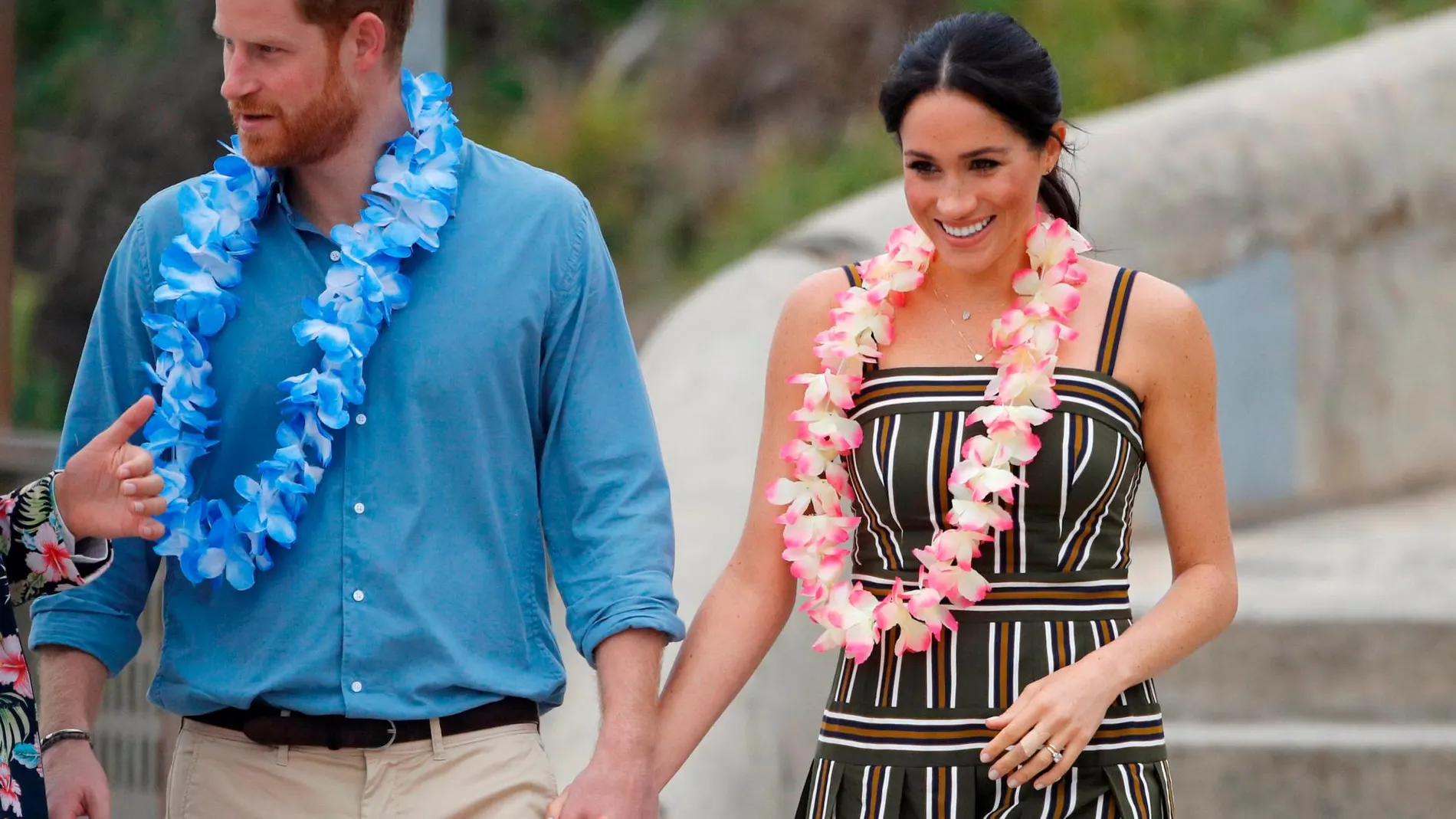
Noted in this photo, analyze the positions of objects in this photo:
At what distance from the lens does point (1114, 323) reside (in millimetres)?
3059

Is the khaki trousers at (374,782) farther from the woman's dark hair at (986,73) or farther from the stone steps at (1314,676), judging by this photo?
the stone steps at (1314,676)

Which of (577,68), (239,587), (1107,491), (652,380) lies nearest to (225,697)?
(239,587)

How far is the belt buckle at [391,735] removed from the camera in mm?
2895

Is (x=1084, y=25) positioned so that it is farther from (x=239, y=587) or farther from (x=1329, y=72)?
(x=239, y=587)

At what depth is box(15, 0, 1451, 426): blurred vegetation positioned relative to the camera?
464 inches

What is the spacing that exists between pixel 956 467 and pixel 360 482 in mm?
880

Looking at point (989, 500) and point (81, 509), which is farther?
point (989, 500)

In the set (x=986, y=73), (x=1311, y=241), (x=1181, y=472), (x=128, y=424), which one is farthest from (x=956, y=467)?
(x=1311, y=241)

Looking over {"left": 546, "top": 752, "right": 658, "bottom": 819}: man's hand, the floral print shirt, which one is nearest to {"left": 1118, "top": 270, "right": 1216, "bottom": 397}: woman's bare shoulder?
{"left": 546, "top": 752, "right": 658, "bottom": 819}: man's hand

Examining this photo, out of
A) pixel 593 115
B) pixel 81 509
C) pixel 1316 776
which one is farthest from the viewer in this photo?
pixel 593 115

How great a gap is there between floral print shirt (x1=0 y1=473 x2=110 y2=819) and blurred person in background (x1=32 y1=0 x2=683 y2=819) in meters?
0.17

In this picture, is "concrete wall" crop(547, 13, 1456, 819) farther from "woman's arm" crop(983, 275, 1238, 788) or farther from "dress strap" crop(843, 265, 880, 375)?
"woman's arm" crop(983, 275, 1238, 788)

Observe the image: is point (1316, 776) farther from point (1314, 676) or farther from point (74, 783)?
point (74, 783)

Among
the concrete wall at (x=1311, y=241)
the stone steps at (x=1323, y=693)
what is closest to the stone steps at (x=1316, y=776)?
the stone steps at (x=1323, y=693)
